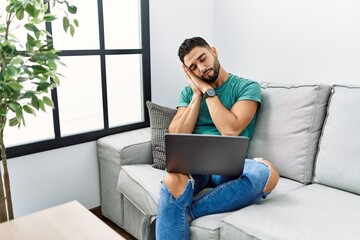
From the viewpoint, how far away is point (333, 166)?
1.67 metres

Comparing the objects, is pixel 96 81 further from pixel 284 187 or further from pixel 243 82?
pixel 284 187

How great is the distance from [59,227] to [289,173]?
3.86ft

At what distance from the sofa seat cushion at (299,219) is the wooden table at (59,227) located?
0.49 metres

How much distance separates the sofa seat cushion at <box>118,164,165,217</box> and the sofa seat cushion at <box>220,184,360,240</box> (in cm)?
44

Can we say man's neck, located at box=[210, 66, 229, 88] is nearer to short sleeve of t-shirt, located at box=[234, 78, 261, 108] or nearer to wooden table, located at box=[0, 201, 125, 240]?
short sleeve of t-shirt, located at box=[234, 78, 261, 108]

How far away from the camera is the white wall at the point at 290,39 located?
1.99 m

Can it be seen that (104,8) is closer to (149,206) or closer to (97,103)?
(97,103)

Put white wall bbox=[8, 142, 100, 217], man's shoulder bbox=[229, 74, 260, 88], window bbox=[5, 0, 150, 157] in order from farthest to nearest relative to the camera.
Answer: window bbox=[5, 0, 150, 157], white wall bbox=[8, 142, 100, 217], man's shoulder bbox=[229, 74, 260, 88]

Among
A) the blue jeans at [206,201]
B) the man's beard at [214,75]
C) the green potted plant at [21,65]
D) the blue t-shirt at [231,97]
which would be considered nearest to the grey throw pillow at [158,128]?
the blue t-shirt at [231,97]

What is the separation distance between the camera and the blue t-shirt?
1.81m

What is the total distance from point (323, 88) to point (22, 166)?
68.6 inches

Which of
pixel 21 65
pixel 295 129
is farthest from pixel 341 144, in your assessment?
pixel 21 65

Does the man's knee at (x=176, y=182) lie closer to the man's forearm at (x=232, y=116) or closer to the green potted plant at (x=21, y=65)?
the man's forearm at (x=232, y=116)

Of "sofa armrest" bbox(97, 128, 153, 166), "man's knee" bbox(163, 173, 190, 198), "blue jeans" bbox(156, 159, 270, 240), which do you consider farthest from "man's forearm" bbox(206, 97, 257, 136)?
"sofa armrest" bbox(97, 128, 153, 166)
